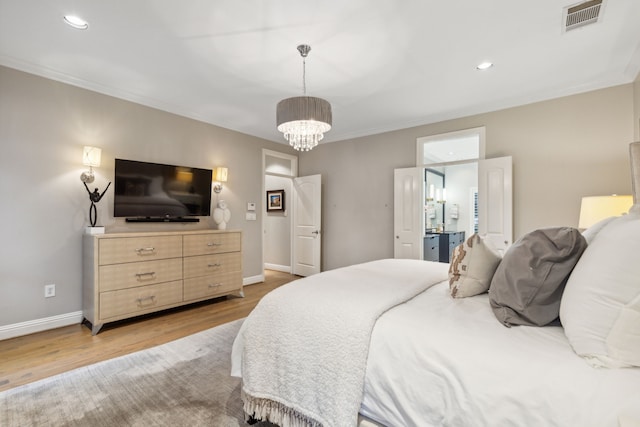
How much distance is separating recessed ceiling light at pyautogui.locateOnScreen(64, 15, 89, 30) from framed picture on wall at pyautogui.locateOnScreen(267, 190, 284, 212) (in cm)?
432

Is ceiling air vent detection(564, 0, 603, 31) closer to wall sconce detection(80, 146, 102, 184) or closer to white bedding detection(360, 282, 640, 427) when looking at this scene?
white bedding detection(360, 282, 640, 427)

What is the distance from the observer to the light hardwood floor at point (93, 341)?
7.35 ft

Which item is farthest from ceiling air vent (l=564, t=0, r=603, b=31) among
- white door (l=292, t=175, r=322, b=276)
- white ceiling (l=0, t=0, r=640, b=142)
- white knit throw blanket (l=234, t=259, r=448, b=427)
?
white door (l=292, t=175, r=322, b=276)

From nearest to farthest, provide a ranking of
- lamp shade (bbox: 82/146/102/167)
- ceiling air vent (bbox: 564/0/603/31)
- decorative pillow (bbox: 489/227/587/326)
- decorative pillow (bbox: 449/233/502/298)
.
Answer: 1. decorative pillow (bbox: 489/227/587/326)
2. decorative pillow (bbox: 449/233/502/298)
3. ceiling air vent (bbox: 564/0/603/31)
4. lamp shade (bbox: 82/146/102/167)

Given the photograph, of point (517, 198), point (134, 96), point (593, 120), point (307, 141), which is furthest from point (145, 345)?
point (593, 120)

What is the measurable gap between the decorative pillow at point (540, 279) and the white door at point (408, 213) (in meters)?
3.03

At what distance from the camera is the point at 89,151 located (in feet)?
10.1

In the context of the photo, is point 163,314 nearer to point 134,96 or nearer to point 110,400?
point 110,400

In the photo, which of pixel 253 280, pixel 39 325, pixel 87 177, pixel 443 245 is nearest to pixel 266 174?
pixel 253 280

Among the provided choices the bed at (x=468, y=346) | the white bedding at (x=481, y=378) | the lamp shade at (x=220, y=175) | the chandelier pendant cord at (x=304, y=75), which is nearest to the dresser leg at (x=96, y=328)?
the bed at (x=468, y=346)

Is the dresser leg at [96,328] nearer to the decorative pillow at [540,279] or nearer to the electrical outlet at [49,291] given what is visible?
the electrical outlet at [49,291]

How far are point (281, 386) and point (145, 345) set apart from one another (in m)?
1.88

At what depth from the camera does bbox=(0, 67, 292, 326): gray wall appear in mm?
2780

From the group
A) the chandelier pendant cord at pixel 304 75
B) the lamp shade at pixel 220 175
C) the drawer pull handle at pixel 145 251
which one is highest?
the chandelier pendant cord at pixel 304 75
